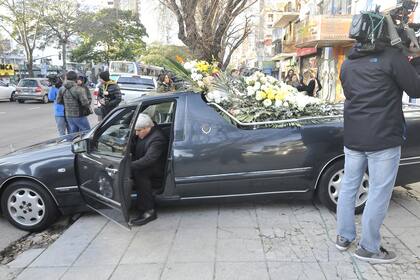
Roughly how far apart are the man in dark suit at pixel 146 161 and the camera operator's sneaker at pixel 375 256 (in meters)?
2.14

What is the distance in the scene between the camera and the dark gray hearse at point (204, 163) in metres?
4.58

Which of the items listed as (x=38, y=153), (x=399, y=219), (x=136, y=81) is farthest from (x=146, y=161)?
(x=136, y=81)

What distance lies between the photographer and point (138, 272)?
3.54 meters

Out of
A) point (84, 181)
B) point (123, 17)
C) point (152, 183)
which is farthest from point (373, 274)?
point (123, 17)

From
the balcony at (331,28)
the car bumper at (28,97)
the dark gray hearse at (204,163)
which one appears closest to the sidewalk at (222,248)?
the dark gray hearse at (204,163)

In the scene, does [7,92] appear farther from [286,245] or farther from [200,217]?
[286,245]

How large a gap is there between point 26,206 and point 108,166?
1.31 meters

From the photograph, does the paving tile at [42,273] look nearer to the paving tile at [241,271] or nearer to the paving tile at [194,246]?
the paving tile at [194,246]

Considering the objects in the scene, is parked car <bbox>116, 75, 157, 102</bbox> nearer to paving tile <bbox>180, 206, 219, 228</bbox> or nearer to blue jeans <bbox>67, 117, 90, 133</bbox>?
blue jeans <bbox>67, 117, 90, 133</bbox>

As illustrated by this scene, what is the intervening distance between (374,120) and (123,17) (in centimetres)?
5338

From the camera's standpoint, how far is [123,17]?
53125 millimetres

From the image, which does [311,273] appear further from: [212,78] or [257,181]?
[212,78]

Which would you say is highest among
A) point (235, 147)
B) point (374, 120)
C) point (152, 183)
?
point (374, 120)

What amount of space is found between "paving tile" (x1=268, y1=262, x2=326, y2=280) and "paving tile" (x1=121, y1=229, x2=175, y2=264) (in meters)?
0.95
